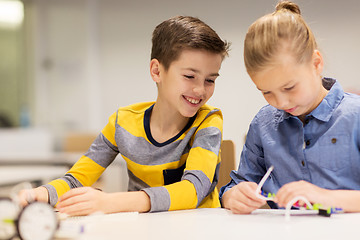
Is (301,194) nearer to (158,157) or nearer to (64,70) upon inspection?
(158,157)

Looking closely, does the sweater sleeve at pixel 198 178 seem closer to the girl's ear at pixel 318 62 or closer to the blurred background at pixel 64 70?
the girl's ear at pixel 318 62

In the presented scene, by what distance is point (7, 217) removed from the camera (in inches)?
22.4

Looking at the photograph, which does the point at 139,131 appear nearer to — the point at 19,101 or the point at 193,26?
the point at 193,26

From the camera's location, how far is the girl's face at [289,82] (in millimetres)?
848

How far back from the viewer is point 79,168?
112 centimetres

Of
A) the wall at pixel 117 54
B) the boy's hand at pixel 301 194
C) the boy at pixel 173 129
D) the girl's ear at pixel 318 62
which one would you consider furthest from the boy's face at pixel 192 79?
the boy's hand at pixel 301 194

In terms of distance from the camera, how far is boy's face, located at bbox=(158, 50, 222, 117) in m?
1.05

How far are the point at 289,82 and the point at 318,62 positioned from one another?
10cm

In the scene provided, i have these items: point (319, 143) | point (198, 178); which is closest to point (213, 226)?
point (198, 178)

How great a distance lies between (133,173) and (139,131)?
12 cm

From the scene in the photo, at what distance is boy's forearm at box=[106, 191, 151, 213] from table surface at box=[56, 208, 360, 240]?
0.08ft

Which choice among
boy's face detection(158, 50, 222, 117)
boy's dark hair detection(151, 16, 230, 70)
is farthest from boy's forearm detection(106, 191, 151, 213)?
boy's dark hair detection(151, 16, 230, 70)

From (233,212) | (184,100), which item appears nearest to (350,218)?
(233,212)

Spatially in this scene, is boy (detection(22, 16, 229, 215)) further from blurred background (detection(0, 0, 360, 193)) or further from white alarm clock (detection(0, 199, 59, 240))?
blurred background (detection(0, 0, 360, 193))
